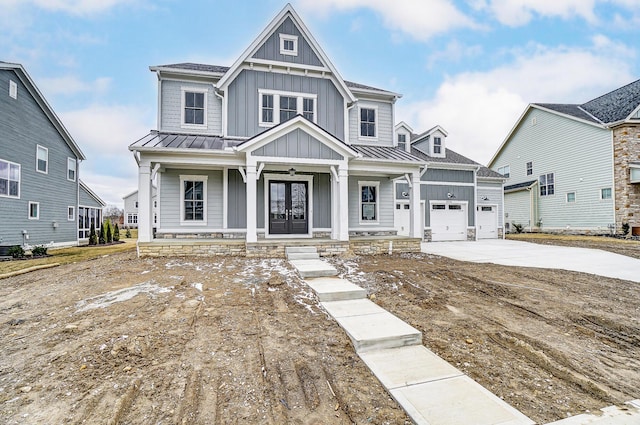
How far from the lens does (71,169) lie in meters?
16.2

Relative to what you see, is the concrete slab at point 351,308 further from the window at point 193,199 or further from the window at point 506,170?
the window at point 506,170

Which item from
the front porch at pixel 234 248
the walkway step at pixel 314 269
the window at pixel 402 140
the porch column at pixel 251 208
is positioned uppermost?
the window at pixel 402 140

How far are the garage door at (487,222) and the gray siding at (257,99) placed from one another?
10.6m

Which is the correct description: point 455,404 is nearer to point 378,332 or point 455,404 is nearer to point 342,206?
point 378,332

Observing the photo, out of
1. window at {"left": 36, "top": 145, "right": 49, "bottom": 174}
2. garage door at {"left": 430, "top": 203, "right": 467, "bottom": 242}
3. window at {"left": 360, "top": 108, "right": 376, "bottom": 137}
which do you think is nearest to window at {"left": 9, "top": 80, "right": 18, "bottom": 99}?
window at {"left": 36, "top": 145, "right": 49, "bottom": 174}

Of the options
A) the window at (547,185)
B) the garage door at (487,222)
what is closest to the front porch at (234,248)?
the garage door at (487,222)

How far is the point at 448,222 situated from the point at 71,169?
816 inches

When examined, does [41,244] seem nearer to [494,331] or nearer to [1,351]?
[1,351]

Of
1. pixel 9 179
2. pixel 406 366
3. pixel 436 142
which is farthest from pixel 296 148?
pixel 9 179

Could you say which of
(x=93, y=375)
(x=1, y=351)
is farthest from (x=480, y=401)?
(x=1, y=351)

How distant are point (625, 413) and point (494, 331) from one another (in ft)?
4.92

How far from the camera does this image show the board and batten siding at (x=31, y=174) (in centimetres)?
1164

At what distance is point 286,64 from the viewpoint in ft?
34.7

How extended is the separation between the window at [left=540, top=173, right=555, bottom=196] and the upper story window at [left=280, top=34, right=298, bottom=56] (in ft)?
62.1
